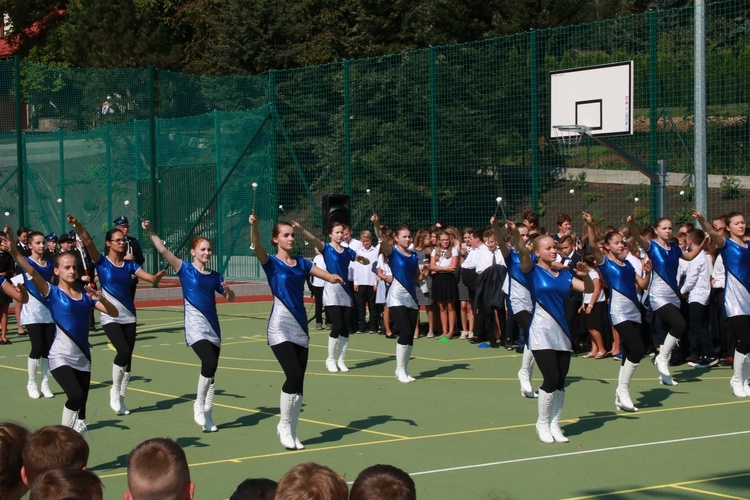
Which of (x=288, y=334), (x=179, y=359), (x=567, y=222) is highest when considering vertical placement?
(x=567, y=222)

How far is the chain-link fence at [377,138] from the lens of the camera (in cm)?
1964

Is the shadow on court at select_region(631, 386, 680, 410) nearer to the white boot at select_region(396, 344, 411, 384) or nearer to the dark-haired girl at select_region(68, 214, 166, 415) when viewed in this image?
the white boot at select_region(396, 344, 411, 384)

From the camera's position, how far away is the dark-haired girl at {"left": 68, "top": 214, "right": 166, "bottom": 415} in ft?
37.8

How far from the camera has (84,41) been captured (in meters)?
47.8

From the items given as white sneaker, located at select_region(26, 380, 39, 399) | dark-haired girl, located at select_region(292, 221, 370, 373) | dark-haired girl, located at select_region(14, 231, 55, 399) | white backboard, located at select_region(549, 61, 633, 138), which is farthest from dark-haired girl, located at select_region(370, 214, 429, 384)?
white backboard, located at select_region(549, 61, 633, 138)

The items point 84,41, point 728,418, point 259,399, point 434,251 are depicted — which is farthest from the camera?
point 84,41

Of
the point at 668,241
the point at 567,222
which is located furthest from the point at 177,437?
the point at 567,222

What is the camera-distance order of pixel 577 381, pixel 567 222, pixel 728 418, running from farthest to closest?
pixel 567 222 → pixel 577 381 → pixel 728 418

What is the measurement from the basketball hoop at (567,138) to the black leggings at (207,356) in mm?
10649

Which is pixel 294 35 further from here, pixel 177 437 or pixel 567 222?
pixel 177 437

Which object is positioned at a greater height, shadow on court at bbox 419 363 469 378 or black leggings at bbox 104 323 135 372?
black leggings at bbox 104 323 135 372

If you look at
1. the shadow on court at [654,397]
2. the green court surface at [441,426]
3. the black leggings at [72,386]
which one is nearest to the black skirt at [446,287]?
the green court surface at [441,426]

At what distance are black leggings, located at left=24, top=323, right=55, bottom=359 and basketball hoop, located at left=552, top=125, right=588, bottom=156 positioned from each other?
1046 cm

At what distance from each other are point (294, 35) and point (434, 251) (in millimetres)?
26028
